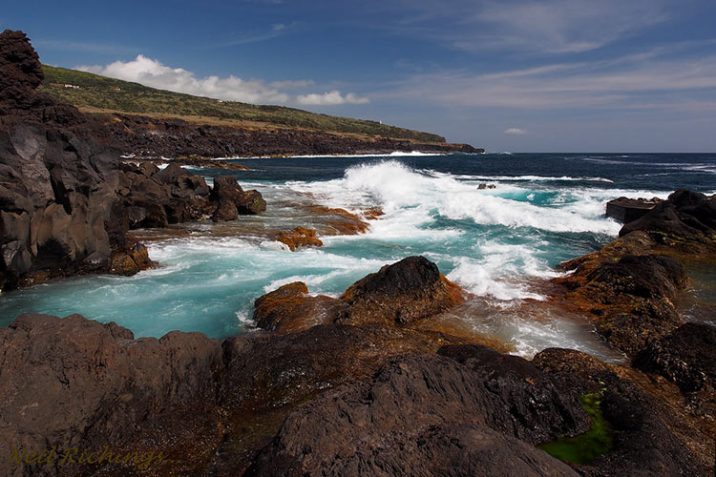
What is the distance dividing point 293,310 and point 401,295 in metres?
2.62

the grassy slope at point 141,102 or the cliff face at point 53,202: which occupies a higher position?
the grassy slope at point 141,102

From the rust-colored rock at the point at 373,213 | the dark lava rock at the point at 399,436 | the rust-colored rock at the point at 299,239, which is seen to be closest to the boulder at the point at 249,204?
the rust-colored rock at the point at 373,213

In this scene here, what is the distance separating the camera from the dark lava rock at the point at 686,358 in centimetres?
752

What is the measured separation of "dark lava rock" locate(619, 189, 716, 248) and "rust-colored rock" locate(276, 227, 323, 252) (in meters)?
14.1

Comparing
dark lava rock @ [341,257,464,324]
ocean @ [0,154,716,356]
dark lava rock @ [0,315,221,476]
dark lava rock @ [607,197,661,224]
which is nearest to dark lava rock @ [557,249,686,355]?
ocean @ [0,154,716,356]

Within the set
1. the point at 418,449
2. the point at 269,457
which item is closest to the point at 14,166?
the point at 269,457

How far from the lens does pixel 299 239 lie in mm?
19516

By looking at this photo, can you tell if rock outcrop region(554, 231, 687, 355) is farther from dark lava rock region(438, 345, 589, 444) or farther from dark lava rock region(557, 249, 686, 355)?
dark lava rock region(438, 345, 589, 444)

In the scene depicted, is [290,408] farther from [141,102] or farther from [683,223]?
[141,102]

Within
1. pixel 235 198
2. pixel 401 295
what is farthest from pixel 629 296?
pixel 235 198

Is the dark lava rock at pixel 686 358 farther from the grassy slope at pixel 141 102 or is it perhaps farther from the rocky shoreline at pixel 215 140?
the grassy slope at pixel 141 102

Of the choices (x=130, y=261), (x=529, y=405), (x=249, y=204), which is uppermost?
(x=249, y=204)

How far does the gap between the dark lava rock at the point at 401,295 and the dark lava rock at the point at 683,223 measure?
1247cm

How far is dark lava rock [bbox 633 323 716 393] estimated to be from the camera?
24.7 feet
